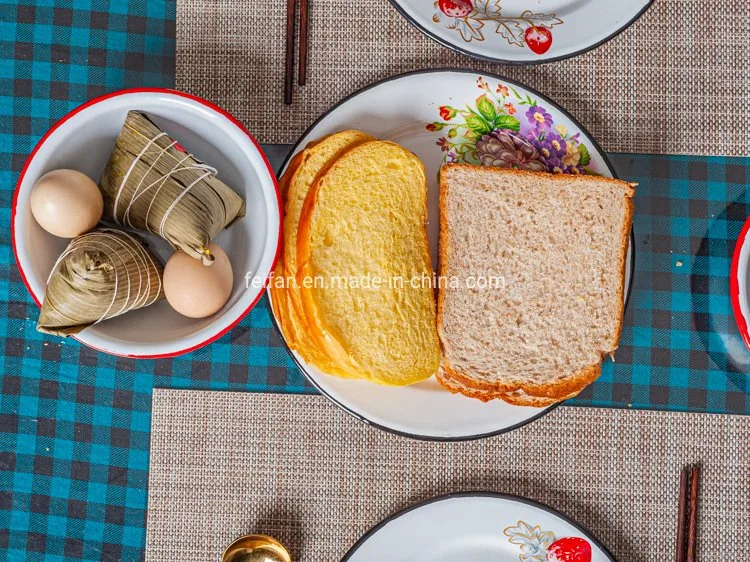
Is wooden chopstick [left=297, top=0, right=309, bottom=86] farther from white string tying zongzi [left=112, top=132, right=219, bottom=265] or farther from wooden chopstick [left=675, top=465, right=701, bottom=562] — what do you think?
wooden chopstick [left=675, top=465, right=701, bottom=562]

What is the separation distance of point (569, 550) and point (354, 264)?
0.54m

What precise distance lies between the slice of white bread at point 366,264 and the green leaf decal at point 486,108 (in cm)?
15

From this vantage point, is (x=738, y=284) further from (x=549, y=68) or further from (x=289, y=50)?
(x=289, y=50)

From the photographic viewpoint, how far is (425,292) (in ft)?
2.94

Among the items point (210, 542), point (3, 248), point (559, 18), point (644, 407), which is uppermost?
point (559, 18)

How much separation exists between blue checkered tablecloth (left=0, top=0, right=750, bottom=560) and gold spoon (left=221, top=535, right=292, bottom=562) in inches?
6.2

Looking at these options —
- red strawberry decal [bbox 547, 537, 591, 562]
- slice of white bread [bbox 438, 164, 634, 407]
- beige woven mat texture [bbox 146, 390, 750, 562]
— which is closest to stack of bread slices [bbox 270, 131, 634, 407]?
slice of white bread [bbox 438, 164, 634, 407]

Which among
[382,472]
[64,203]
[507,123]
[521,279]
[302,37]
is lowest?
[382,472]

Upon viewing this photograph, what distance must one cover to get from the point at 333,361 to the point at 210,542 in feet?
1.22

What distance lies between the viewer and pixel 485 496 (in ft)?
3.07

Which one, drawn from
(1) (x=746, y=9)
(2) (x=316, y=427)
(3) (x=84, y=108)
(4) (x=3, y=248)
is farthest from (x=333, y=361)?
(1) (x=746, y=9)

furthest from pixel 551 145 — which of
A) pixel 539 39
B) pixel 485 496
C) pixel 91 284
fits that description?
pixel 91 284

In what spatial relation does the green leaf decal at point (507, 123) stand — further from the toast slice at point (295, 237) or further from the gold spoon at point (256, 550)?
the gold spoon at point (256, 550)

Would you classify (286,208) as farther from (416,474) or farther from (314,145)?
(416,474)
